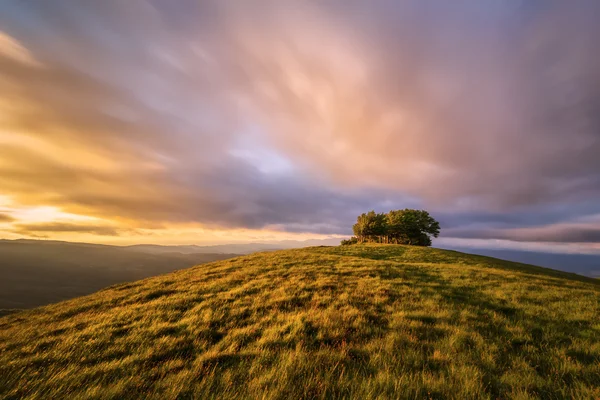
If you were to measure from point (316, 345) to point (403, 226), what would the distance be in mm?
64808

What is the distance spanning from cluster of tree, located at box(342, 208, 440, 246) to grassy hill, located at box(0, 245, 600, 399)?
176 ft

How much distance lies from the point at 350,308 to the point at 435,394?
5155 mm

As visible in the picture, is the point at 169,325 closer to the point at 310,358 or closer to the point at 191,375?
the point at 191,375

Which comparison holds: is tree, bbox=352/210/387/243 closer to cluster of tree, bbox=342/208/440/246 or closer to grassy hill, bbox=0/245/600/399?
cluster of tree, bbox=342/208/440/246

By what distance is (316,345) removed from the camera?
6.75 metres

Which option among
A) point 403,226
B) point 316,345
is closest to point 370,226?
point 403,226

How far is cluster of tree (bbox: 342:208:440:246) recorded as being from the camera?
65.2m

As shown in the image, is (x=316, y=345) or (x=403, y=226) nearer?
(x=316, y=345)

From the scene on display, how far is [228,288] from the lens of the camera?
45.1ft

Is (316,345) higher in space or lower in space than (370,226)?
lower

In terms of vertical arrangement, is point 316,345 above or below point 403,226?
below

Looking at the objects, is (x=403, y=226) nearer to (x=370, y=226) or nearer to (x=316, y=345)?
(x=370, y=226)

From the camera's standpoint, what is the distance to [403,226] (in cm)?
6462

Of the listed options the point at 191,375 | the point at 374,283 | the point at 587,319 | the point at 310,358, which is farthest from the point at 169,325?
the point at 587,319
